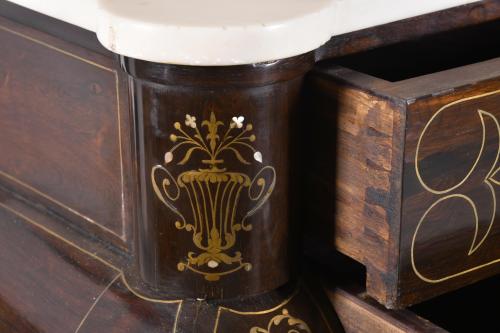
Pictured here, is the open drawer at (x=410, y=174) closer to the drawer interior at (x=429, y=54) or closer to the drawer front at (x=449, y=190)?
the drawer front at (x=449, y=190)

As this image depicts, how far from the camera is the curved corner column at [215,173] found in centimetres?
100

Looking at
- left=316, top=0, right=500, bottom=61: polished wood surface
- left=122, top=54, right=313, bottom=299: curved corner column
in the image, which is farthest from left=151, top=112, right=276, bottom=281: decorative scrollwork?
left=316, top=0, right=500, bottom=61: polished wood surface

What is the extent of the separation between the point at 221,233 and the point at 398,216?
179 mm

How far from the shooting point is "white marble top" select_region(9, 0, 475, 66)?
0.95m

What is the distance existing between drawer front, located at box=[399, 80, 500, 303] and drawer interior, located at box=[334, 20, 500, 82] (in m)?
0.20

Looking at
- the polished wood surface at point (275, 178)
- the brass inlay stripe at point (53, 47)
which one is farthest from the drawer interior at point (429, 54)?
the brass inlay stripe at point (53, 47)

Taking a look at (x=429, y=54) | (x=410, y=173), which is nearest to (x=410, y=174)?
(x=410, y=173)

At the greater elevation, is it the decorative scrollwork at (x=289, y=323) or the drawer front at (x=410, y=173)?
the drawer front at (x=410, y=173)

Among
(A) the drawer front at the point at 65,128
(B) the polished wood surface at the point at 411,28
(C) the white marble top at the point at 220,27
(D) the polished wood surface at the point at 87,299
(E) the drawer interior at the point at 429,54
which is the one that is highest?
(C) the white marble top at the point at 220,27

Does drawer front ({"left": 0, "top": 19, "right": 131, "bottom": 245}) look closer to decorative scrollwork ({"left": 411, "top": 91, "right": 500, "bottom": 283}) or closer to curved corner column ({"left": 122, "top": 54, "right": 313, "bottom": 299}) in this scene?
curved corner column ({"left": 122, "top": 54, "right": 313, "bottom": 299})

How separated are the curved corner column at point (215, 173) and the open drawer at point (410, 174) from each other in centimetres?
5

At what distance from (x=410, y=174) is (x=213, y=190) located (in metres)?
0.19

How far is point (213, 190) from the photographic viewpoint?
1.04 meters

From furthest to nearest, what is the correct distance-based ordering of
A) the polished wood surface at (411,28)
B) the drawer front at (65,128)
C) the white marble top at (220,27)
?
the drawer front at (65,128) → the polished wood surface at (411,28) → the white marble top at (220,27)
